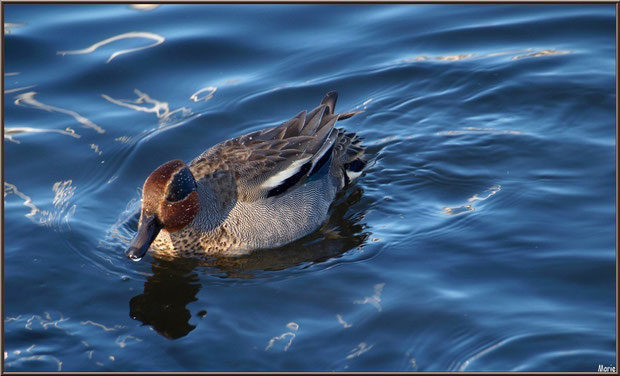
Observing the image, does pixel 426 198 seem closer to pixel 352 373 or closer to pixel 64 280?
pixel 352 373

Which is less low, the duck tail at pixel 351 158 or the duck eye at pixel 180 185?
the duck eye at pixel 180 185

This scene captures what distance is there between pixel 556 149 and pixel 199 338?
4659mm

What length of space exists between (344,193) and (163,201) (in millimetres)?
2194

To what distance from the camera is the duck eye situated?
719cm

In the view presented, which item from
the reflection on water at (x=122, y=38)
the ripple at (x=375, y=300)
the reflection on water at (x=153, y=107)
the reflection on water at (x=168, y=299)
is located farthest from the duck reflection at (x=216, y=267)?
the reflection on water at (x=122, y=38)

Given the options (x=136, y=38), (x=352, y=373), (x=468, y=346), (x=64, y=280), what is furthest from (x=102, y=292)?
(x=136, y=38)

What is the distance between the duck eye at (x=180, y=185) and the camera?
7188 mm

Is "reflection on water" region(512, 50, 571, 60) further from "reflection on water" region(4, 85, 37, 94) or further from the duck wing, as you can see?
"reflection on water" region(4, 85, 37, 94)

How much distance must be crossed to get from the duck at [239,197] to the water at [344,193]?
216mm

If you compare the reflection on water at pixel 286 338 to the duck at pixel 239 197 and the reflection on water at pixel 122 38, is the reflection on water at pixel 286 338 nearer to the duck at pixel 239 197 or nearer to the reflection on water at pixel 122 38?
the duck at pixel 239 197

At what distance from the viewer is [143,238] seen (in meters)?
7.03

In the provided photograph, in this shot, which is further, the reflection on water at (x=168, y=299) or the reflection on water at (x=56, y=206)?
the reflection on water at (x=56, y=206)

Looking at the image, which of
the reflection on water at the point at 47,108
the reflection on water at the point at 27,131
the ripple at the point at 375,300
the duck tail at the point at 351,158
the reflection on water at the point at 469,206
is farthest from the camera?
the reflection on water at the point at 47,108

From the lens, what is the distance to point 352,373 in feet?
19.1
